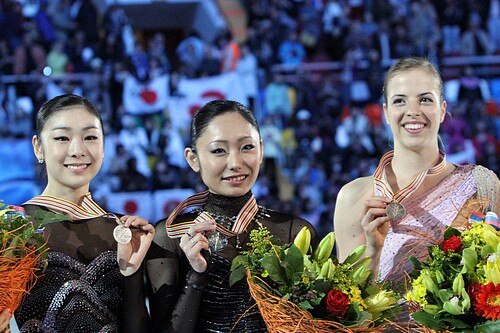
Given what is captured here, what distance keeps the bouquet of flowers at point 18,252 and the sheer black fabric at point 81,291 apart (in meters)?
0.11

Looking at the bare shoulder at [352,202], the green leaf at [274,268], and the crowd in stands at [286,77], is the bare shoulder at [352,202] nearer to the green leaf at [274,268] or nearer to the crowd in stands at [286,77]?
the green leaf at [274,268]

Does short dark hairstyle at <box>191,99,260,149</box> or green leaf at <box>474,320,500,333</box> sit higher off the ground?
short dark hairstyle at <box>191,99,260,149</box>

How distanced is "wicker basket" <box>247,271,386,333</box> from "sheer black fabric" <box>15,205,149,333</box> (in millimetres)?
506

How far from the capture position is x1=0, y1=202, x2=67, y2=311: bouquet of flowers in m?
2.56

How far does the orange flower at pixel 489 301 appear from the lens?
248 cm

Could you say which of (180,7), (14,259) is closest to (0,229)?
(14,259)

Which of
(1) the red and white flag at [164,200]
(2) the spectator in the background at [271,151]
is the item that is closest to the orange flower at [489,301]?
(1) the red and white flag at [164,200]

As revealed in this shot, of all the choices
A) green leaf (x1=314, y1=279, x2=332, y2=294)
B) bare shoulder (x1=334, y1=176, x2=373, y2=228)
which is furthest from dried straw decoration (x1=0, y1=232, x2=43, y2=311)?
bare shoulder (x1=334, y1=176, x2=373, y2=228)

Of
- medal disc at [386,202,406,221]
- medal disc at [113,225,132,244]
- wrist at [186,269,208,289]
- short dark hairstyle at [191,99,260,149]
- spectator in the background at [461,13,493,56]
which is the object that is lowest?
wrist at [186,269,208,289]

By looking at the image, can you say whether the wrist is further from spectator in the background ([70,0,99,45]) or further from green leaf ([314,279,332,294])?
spectator in the background ([70,0,99,45])

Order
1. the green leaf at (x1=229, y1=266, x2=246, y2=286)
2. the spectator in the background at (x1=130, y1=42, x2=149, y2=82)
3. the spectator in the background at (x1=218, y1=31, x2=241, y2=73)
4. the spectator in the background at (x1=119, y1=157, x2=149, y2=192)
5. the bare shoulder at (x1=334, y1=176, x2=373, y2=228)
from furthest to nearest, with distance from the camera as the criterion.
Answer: the spectator in the background at (x1=218, y1=31, x2=241, y2=73)
the spectator in the background at (x1=130, y1=42, x2=149, y2=82)
the spectator in the background at (x1=119, y1=157, x2=149, y2=192)
the bare shoulder at (x1=334, y1=176, x2=373, y2=228)
the green leaf at (x1=229, y1=266, x2=246, y2=286)

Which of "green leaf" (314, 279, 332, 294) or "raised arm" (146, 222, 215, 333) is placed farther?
"raised arm" (146, 222, 215, 333)

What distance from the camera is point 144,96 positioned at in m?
11.2

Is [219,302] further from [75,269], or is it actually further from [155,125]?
[155,125]
